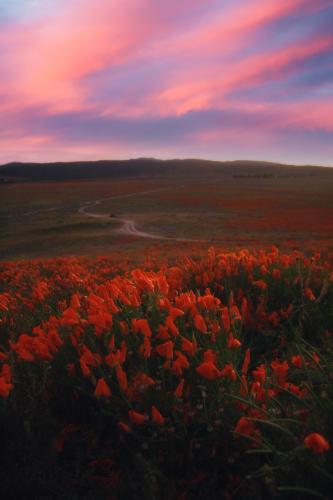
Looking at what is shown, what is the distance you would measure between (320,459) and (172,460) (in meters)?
0.70

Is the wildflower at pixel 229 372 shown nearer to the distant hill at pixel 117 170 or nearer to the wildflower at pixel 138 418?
the wildflower at pixel 138 418

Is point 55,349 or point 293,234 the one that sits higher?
point 55,349

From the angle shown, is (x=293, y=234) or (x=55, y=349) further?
(x=293, y=234)

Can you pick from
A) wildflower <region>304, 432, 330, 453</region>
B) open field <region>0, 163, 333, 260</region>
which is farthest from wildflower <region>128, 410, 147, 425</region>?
open field <region>0, 163, 333, 260</region>

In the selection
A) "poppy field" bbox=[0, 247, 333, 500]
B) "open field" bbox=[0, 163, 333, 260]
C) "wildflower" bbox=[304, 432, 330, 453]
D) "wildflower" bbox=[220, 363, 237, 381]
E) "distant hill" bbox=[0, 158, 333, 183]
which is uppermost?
"distant hill" bbox=[0, 158, 333, 183]

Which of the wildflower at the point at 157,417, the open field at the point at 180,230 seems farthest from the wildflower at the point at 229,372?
the open field at the point at 180,230

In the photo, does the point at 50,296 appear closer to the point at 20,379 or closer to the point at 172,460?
the point at 20,379

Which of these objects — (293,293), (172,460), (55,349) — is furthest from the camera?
(293,293)

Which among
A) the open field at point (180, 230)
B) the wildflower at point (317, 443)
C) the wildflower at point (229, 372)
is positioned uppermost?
the wildflower at point (317, 443)

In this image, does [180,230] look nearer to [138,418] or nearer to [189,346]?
[189,346]

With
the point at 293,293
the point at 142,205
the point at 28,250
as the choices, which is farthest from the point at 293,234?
the point at 142,205

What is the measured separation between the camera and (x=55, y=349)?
2447 mm

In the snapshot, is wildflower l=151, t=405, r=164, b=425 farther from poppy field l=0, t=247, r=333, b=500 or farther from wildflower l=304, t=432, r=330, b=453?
wildflower l=304, t=432, r=330, b=453

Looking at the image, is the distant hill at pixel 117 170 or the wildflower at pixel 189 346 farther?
the distant hill at pixel 117 170
